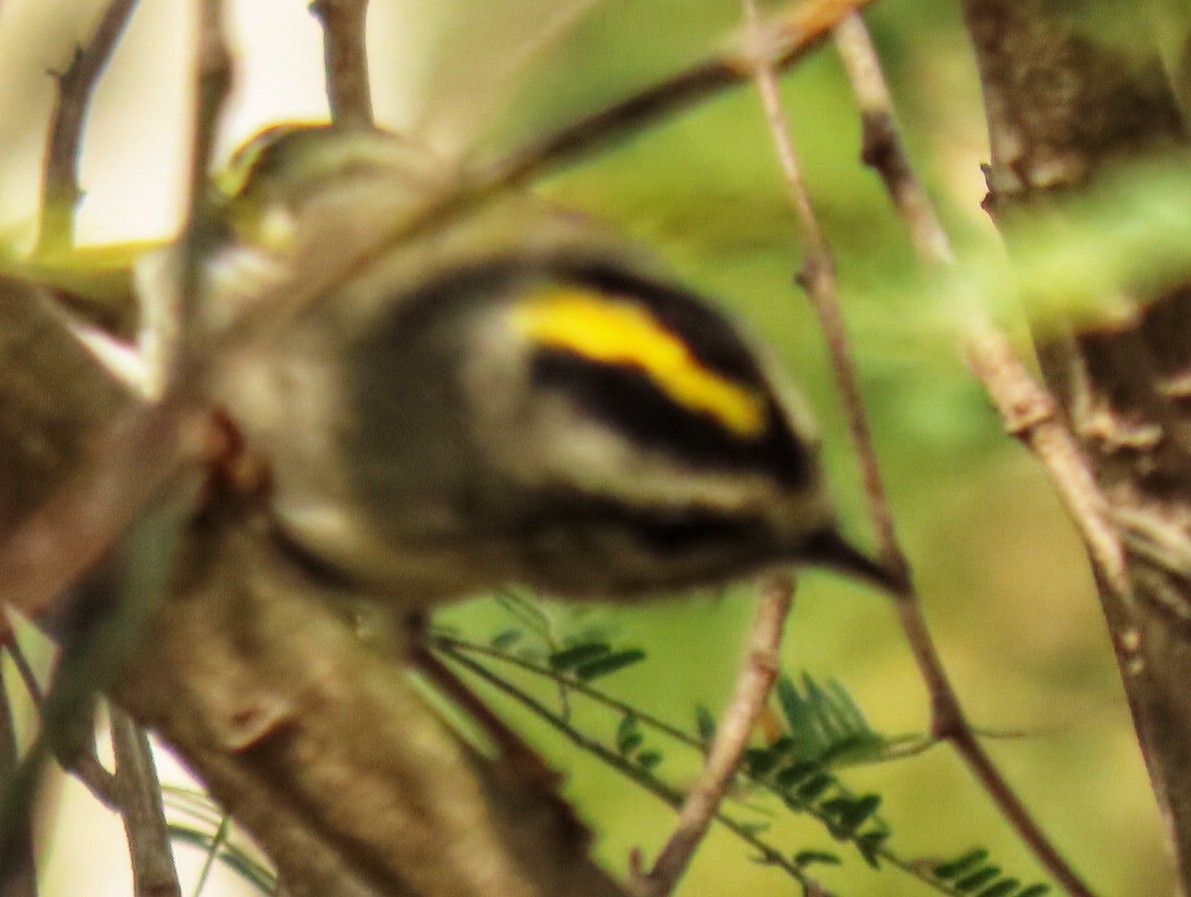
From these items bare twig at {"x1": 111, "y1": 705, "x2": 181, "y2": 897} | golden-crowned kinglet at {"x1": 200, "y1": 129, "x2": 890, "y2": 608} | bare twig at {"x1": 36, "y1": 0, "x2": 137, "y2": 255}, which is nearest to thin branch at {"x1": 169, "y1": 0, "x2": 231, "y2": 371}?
golden-crowned kinglet at {"x1": 200, "y1": 129, "x2": 890, "y2": 608}

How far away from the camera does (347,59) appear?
48.9 inches

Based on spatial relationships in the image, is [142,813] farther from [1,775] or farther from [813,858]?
[813,858]

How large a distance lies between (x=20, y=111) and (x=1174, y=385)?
832 millimetres

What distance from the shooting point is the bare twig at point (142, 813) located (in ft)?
3.70

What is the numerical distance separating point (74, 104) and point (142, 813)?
47 cm

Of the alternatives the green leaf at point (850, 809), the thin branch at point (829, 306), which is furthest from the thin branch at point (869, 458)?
the green leaf at point (850, 809)

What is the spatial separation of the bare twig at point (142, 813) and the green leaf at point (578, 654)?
0.88 ft

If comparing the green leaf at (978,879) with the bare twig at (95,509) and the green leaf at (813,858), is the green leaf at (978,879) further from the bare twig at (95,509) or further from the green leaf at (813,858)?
the bare twig at (95,509)

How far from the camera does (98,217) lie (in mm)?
1779

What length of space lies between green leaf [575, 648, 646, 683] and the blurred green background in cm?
7

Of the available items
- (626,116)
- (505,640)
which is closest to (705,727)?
(505,640)

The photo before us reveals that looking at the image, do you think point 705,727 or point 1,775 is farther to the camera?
point 705,727

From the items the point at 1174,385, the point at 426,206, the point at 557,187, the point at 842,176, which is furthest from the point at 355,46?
the point at 426,206

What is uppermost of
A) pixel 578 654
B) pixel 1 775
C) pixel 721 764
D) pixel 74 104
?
pixel 74 104
